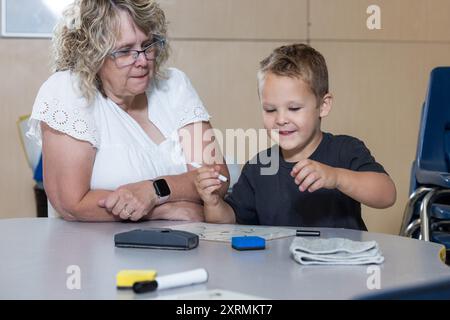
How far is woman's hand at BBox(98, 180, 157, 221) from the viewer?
1.92 metres

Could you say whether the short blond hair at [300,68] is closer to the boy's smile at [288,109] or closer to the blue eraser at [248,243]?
the boy's smile at [288,109]

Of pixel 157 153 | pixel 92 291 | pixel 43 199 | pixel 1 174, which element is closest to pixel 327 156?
pixel 157 153

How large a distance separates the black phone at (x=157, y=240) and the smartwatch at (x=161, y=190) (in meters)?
0.45

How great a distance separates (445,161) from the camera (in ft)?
8.58

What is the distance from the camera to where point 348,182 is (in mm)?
1745

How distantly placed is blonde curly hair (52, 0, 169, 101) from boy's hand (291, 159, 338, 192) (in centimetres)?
69

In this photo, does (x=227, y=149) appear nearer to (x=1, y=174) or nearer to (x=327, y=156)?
(x=1, y=174)

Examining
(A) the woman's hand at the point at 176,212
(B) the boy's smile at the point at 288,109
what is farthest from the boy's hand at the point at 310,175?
(A) the woman's hand at the point at 176,212

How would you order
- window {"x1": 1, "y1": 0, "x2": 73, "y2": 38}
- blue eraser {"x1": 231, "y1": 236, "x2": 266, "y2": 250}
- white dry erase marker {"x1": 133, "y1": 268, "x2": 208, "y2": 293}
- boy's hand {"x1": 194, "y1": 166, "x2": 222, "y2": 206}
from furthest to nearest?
window {"x1": 1, "y1": 0, "x2": 73, "y2": 38} → boy's hand {"x1": 194, "y1": 166, "x2": 222, "y2": 206} → blue eraser {"x1": 231, "y1": 236, "x2": 266, "y2": 250} → white dry erase marker {"x1": 133, "y1": 268, "x2": 208, "y2": 293}

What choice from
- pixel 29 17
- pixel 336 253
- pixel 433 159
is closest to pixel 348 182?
pixel 336 253

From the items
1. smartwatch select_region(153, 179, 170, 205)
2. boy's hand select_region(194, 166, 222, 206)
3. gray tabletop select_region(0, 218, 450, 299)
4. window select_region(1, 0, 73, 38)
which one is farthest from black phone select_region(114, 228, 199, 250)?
window select_region(1, 0, 73, 38)

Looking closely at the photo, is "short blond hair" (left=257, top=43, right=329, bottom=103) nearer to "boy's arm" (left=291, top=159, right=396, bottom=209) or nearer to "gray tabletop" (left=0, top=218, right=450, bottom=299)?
"boy's arm" (left=291, top=159, right=396, bottom=209)

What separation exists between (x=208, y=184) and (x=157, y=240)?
1.32 ft

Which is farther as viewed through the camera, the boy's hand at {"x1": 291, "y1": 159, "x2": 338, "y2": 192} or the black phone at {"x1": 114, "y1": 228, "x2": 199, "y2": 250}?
the boy's hand at {"x1": 291, "y1": 159, "x2": 338, "y2": 192}
